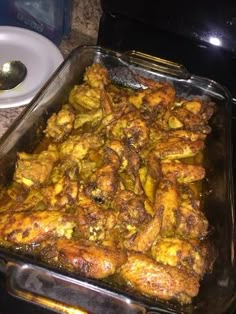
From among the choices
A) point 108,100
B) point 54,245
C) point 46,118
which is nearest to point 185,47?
point 108,100

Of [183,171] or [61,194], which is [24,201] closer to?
[61,194]

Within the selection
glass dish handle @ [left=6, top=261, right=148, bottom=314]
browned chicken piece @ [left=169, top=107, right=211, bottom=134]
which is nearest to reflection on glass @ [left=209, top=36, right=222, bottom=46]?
browned chicken piece @ [left=169, top=107, right=211, bottom=134]

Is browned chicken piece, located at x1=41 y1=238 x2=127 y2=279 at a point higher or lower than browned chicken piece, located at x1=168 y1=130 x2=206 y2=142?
lower

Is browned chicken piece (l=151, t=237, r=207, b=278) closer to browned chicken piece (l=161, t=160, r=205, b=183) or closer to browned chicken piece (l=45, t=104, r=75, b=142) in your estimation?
browned chicken piece (l=161, t=160, r=205, b=183)

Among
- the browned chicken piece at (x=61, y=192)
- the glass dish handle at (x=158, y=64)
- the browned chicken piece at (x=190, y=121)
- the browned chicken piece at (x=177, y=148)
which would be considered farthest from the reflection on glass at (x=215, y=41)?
the browned chicken piece at (x=61, y=192)

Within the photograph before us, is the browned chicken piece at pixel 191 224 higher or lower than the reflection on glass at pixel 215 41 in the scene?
lower

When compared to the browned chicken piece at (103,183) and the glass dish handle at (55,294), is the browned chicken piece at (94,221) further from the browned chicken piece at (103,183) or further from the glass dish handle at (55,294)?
the glass dish handle at (55,294)

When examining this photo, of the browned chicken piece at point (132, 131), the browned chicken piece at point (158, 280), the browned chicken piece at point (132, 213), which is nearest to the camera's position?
the browned chicken piece at point (158, 280)
